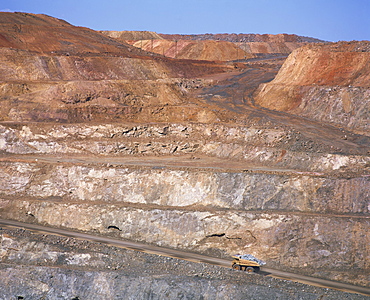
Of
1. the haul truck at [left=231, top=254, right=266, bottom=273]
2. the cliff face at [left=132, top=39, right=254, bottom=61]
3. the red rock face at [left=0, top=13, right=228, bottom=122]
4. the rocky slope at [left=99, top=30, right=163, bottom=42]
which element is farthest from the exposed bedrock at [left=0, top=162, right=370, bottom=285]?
the rocky slope at [left=99, top=30, right=163, bottom=42]

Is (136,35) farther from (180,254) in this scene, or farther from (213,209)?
(180,254)

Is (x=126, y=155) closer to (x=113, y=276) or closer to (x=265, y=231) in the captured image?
(x=265, y=231)

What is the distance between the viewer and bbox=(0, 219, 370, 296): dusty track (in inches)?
991

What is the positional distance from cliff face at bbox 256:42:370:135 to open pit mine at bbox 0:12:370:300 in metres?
0.15

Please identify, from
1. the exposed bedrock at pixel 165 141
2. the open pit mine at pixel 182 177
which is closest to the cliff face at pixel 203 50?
the open pit mine at pixel 182 177

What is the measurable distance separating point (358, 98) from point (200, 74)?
26.7 m

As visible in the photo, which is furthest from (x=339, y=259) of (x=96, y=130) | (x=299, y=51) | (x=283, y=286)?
(x=299, y=51)

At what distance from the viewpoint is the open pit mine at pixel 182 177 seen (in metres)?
24.0

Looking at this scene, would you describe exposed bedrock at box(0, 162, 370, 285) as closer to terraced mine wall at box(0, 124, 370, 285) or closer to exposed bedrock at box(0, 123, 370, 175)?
terraced mine wall at box(0, 124, 370, 285)

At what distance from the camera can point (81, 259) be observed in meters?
25.0

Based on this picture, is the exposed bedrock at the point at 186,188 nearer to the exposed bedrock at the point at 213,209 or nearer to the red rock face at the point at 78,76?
the exposed bedrock at the point at 213,209

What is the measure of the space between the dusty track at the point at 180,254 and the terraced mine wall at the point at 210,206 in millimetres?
692

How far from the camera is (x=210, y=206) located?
105 ft

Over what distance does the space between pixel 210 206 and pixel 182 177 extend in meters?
2.92
